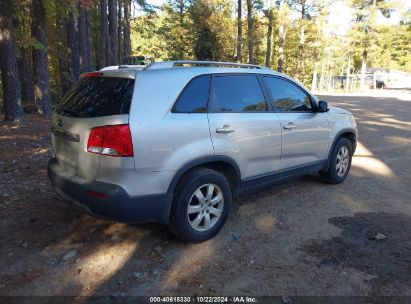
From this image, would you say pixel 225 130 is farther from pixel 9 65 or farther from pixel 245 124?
pixel 9 65

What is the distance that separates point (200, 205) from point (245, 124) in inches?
40.8

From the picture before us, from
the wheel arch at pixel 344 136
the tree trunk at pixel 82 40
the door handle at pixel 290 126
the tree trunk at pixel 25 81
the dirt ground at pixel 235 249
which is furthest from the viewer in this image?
the tree trunk at pixel 82 40

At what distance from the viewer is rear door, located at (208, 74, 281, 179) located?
3.96 meters

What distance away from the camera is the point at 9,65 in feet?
31.3

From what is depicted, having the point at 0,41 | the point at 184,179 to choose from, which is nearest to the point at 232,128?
the point at 184,179

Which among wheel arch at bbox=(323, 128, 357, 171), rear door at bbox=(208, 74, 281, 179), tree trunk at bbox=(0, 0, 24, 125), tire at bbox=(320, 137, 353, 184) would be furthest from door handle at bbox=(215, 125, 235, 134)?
tree trunk at bbox=(0, 0, 24, 125)

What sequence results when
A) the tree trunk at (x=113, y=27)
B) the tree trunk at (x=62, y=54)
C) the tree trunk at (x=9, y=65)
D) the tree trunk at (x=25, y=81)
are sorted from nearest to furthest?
the tree trunk at (x=9, y=65)
the tree trunk at (x=25, y=81)
the tree trunk at (x=62, y=54)
the tree trunk at (x=113, y=27)

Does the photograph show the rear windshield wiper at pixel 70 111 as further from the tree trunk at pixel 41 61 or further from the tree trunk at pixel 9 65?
the tree trunk at pixel 41 61

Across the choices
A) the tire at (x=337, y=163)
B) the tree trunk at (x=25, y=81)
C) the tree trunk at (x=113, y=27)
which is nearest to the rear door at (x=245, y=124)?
the tire at (x=337, y=163)

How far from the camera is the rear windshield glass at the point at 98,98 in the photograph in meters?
3.40

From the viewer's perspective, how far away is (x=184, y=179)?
12.2 ft

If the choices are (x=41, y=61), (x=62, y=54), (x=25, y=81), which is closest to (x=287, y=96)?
(x=41, y=61)

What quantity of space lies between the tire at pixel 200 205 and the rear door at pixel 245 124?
12.5 inches

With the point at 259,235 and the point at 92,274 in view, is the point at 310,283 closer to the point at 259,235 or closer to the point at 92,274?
the point at 259,235
